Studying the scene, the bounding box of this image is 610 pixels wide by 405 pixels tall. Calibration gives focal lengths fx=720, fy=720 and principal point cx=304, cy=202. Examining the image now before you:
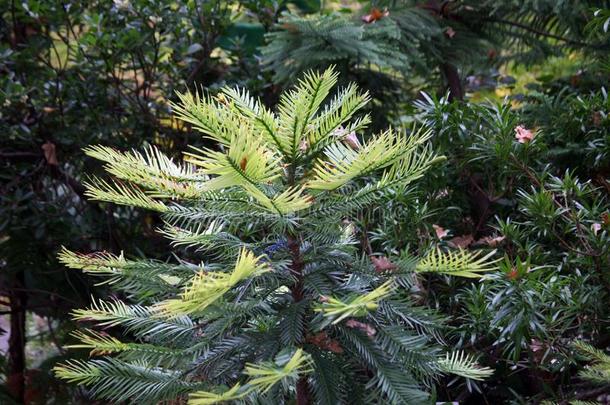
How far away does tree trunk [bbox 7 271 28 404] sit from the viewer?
12.5 feet

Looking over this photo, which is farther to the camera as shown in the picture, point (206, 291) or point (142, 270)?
point (142, 270)

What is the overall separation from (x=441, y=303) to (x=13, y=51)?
259cm

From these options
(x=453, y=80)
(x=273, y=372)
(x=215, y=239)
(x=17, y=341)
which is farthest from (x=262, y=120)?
(x=17, y=341)

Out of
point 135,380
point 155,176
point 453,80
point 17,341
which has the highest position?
point 453,80

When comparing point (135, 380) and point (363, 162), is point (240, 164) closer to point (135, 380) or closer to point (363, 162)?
point (363, 162)

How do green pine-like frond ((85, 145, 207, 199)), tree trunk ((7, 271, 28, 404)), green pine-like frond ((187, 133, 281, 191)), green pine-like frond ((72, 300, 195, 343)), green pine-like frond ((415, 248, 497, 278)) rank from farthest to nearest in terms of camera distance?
tree trunk ((7, 271, 28, 404)) < green pine-like frond ((72, 300, 195, 343)) < green pine-like frond ((85, 145, 207, 199)) < green pine-like frond ((415, 248, 497, 278)) < green pine-like frond ((187, 133, 281, 191))

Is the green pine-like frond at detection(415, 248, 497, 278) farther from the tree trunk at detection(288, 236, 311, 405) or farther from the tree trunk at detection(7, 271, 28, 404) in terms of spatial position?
the tree trunk at detection(7, 271, 28, 404)

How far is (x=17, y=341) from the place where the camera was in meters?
4.10

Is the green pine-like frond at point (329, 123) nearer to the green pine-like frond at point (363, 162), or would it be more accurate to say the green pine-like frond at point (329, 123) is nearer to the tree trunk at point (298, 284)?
the green pine-like frond at point (363, 162)

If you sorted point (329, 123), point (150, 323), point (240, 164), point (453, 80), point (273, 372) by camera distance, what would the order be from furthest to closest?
point (453, 80) → point (150, 323) → point (329, 123) → point (240, 164) → point (273, 372)

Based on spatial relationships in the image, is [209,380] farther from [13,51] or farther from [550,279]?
[13,51]

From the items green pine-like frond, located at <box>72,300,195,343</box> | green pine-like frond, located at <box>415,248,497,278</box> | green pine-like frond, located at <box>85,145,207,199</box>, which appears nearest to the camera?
green pine-like frond, located at <box>415,248,497,278</box>

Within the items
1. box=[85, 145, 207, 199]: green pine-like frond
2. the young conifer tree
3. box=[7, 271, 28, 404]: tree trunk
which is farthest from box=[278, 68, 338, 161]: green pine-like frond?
box=[7, 271, 28, 404]: tree trunk

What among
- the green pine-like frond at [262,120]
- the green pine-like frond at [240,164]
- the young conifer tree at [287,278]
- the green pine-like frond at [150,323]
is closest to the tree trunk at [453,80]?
the young conifer tree at [287,278]
